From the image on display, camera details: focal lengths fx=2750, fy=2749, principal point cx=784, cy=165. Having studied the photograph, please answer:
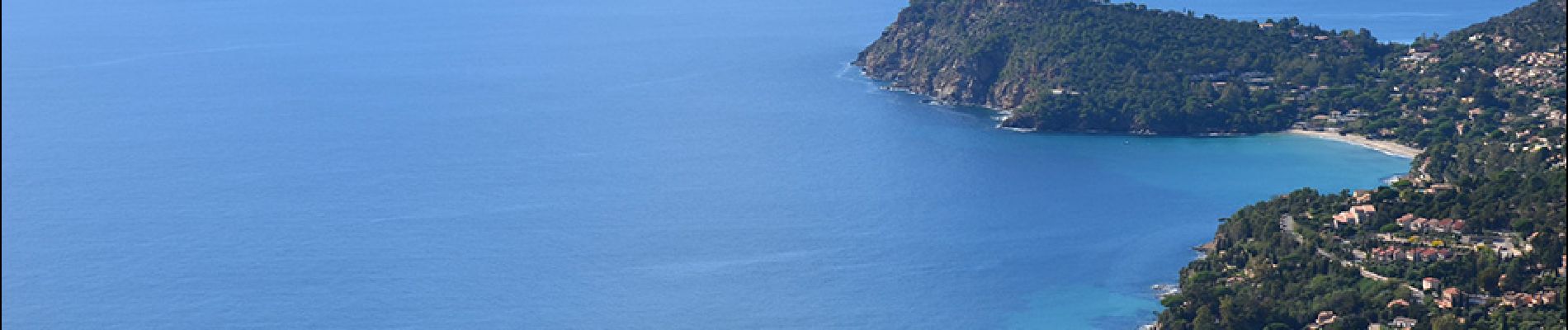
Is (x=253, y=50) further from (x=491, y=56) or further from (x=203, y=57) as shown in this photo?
(x=491, y=56)

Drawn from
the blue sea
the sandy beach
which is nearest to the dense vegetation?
the sandy beach

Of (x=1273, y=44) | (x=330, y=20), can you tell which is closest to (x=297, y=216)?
(x=1273, y=44)

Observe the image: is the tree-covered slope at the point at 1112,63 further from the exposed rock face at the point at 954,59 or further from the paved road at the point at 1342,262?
the paved road at the point at 1342,262

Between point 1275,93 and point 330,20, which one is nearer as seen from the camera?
point 1275,93

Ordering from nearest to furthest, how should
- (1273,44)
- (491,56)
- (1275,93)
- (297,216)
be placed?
(297,216) → (1275,93) → (1273,44) → (491,56)

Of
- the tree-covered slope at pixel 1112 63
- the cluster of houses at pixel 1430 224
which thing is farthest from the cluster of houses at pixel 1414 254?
the tree-covered slope at pixel 1112 63

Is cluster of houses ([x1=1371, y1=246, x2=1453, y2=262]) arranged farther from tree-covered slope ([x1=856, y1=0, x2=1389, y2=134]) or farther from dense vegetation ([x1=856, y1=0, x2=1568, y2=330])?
tree-covered slope ([x1=856, y1=0, x2=1389, y2=134])
